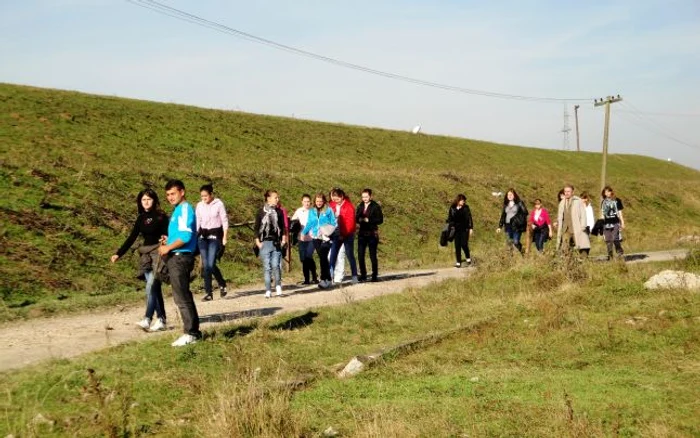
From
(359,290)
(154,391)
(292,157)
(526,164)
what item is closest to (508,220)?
(359,290)

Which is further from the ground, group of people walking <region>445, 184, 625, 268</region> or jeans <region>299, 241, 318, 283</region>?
group of people walking <region>445, 184, 625, 268</region>

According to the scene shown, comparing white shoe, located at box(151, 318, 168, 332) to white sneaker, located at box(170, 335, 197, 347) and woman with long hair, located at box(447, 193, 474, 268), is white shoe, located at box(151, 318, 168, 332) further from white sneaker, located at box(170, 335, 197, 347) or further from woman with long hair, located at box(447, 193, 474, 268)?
woman with long hair, located at box(447, 193, 474, 268)

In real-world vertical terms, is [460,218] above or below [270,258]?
above

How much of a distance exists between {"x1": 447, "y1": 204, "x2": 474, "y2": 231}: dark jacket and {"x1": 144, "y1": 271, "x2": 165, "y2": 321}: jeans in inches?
396

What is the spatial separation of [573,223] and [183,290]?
428 inches

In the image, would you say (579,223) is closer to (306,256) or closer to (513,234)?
(513,234)

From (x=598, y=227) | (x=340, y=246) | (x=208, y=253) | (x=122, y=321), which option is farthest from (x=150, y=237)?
(x=598, y=227)

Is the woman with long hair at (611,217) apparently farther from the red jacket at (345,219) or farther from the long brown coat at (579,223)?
the red jacket at (345,219)

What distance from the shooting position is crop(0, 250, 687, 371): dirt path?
9.25 meters

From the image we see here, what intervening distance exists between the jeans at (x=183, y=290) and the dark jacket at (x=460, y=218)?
11.0 meters

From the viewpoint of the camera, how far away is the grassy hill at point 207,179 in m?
16.8

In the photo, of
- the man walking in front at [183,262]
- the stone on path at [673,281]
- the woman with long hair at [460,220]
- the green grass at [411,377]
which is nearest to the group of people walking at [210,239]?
the man walking in front at [183,262]

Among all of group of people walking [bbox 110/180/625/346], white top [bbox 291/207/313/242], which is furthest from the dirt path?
white top [bbox 291/207/313/242]

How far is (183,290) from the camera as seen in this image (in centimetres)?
893
